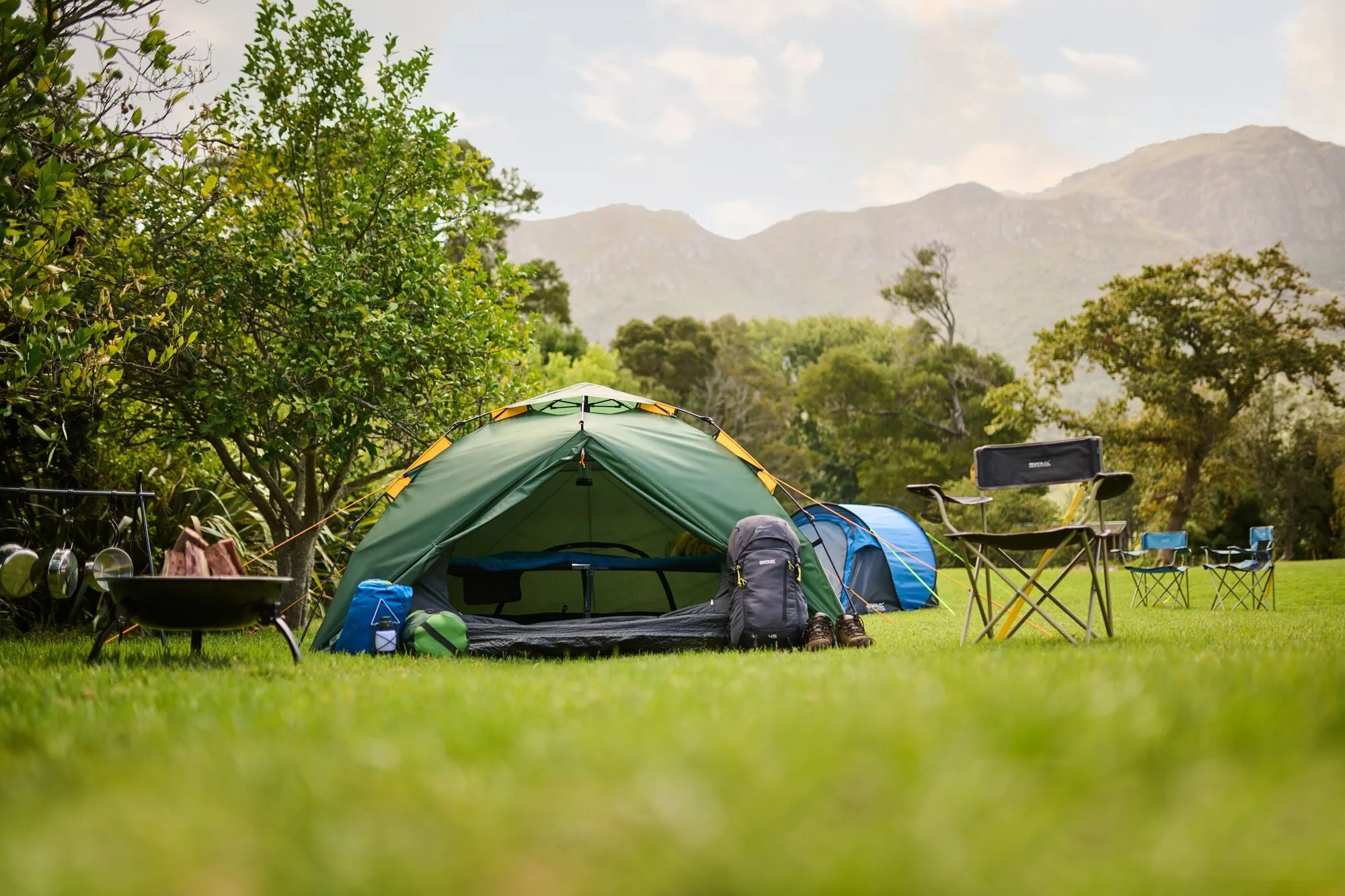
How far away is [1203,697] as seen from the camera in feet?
7.43

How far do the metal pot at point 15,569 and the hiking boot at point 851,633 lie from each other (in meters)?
4.10

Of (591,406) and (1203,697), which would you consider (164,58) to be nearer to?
(591,406)

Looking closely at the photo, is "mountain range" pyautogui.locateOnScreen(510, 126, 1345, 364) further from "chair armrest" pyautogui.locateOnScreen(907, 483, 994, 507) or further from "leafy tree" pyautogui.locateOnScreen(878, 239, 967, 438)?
"chair armrest" pyautogui.locateOnScreen(907, 483, 994, 507)

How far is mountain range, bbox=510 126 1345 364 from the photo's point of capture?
118250mm

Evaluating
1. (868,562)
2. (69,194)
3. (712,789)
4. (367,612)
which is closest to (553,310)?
(868,562)

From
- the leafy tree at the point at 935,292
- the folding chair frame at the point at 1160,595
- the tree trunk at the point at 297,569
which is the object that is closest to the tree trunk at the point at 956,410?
the leafy tree at the point at 935,292

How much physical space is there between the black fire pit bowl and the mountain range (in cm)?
10043

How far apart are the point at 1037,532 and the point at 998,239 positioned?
14737 cm

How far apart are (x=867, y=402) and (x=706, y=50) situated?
5077 cm

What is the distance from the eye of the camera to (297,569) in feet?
24.4

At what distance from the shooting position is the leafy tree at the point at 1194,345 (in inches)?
789

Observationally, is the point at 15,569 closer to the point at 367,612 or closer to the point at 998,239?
the point at 367,612

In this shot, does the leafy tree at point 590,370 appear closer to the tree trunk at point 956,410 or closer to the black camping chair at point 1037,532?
the tree trunk at point 956,410

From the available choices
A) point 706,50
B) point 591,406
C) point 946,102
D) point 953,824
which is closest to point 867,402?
point 591,406
